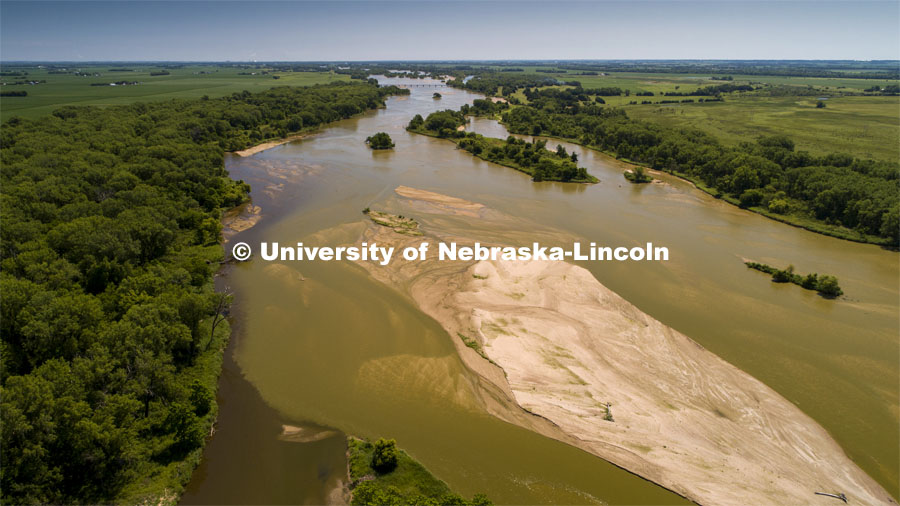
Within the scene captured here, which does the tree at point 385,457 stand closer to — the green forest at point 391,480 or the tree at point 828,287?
the green forest at point 391,480

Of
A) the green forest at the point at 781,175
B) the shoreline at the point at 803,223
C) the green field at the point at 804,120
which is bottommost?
the shoreline at the point at 803,223

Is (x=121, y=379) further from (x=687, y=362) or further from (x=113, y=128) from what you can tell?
(x=113, y=128)

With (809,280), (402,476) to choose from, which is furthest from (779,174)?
(402,476)

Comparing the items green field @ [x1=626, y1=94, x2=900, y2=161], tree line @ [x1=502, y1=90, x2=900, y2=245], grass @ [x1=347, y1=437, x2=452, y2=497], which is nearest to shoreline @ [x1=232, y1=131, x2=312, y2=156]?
tree line @ [x1=502, y1=90, x2=900, y2=245]

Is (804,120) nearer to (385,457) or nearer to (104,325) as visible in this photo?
(385,457)

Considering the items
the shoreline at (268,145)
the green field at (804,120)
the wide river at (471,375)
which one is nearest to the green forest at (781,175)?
the wide river at (471,375)

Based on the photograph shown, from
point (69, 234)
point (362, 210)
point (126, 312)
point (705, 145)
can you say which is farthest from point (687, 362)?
point (705, 145)

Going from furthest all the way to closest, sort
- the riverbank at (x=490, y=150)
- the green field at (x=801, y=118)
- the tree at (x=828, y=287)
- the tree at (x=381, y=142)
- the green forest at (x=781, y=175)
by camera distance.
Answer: the tree at (x=381, y=142) → the green field at (x=801, y=118) → the riverbank at (x=490, y=150) → the green forest at (x=781, y=175) → the tree at (x=828, y=287)
